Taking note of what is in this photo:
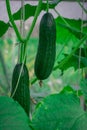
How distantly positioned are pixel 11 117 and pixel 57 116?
104mm

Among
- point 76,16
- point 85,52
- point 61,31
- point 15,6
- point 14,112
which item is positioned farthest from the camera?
point 76,16

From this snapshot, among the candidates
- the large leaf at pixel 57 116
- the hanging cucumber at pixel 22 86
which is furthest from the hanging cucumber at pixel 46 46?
the large leaf at pixel 57 116

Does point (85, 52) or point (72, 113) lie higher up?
point (72, 113)

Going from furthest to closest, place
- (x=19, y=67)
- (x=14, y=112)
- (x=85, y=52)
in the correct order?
1. (x=85, y=52)
2. (x=19, y=67)
3. (x=14, y=112)

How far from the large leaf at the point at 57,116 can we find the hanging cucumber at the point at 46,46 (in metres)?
0.23

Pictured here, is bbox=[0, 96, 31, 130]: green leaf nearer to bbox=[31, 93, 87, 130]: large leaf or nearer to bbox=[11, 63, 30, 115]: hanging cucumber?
bbox=[31, 93, 87, 130]: large leaf

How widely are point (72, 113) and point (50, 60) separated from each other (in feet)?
0.87

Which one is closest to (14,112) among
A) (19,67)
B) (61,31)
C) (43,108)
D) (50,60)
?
(43,108)

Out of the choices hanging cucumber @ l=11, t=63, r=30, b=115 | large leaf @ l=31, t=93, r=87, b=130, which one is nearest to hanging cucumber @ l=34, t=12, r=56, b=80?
hanging cucumber @ l=11, t=63, r=30, b=115

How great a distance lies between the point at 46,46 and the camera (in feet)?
3.80

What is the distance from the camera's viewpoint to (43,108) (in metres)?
0.91

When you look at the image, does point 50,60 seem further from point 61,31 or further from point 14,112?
point 61,31

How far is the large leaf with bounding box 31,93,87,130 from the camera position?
2.98 feet

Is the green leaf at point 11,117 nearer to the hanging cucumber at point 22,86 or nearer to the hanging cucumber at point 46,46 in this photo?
the hanging cucumber at point 22,86
